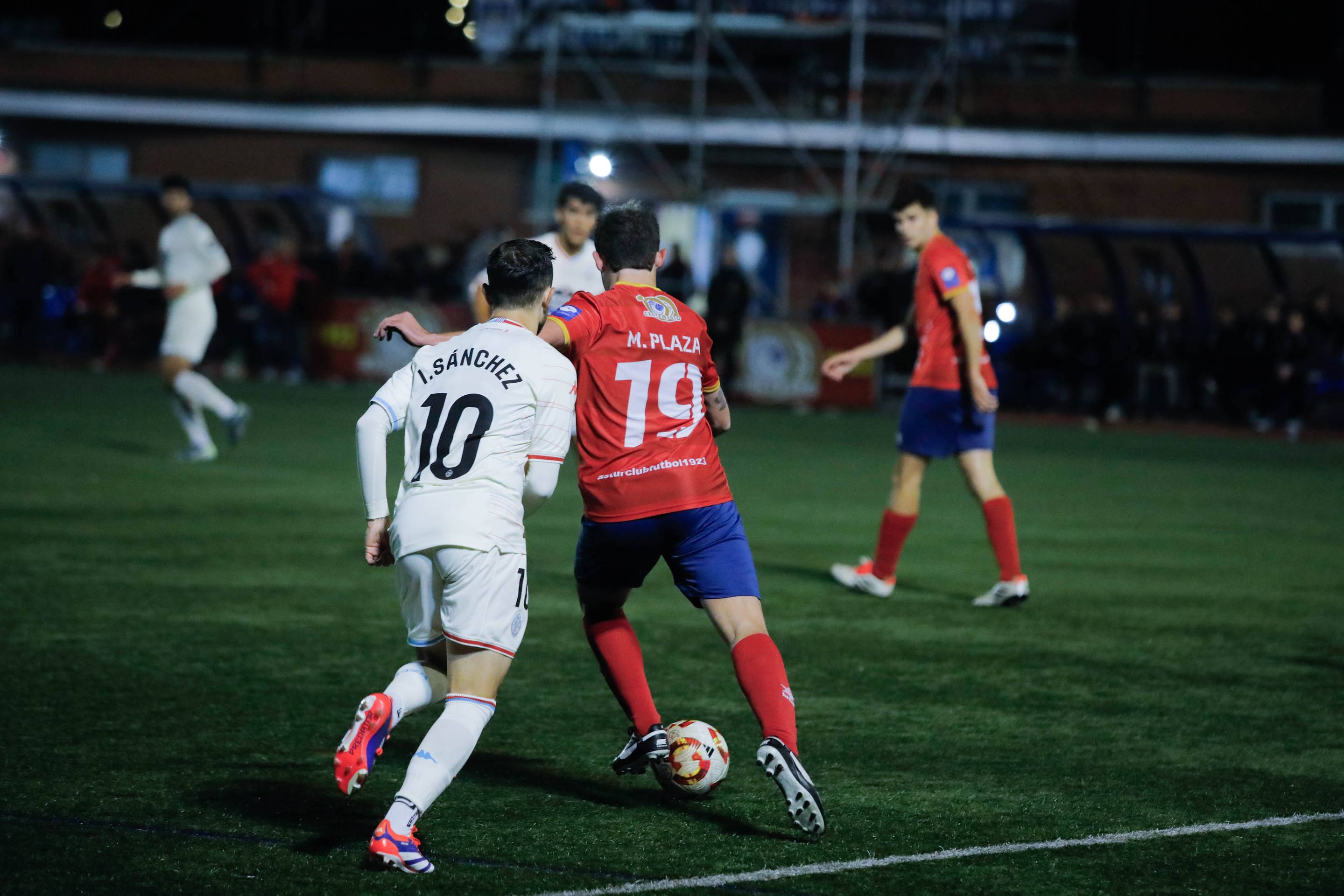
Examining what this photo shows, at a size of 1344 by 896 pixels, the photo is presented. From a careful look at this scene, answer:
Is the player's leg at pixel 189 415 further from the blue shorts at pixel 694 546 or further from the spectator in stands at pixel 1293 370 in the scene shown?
the spectator in stands at pixel 1293 370

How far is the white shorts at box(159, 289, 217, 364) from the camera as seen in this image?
14242mm

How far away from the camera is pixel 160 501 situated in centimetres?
1177

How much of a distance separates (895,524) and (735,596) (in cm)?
393

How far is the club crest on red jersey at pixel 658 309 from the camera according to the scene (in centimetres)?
506

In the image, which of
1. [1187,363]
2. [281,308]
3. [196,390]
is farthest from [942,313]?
[281,308]

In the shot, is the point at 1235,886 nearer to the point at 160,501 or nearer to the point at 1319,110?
the point at 160,501

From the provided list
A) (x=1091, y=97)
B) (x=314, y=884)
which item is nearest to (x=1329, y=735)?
(x=314, y=884)

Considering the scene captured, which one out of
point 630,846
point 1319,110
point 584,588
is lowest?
point 630,846

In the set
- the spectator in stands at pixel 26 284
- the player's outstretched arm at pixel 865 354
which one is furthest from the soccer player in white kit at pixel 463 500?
the spectator in stands at pixel 26 284

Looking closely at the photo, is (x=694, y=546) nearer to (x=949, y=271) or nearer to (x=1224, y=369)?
(x=949, y=271)

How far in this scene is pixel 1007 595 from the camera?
8.65 meters

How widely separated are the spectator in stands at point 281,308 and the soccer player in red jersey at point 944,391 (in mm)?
16712

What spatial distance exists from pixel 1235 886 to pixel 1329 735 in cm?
198

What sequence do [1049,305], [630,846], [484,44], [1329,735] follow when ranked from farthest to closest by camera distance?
[484,44] < [1049,305] < [1329,735] < [630,846]
